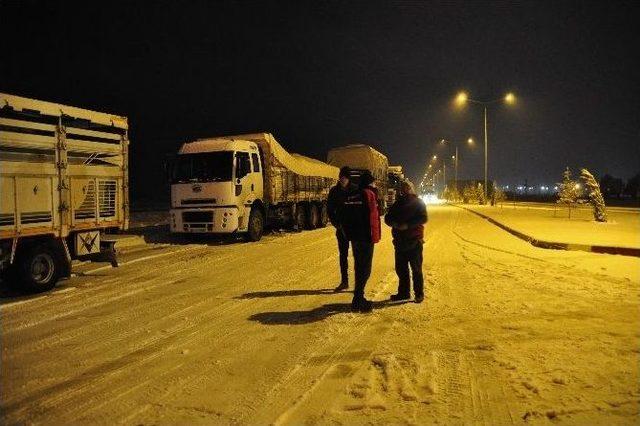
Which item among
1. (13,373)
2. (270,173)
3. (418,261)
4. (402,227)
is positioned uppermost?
(270,173)

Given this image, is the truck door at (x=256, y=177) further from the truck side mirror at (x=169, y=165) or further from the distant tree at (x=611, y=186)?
the distant tree at (x=611, y=186)

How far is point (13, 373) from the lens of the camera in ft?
14.6

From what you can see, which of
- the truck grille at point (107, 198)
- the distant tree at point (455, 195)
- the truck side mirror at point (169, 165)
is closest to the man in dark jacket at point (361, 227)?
the truck grille at point (107, 198)

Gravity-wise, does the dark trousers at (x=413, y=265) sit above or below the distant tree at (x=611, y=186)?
below

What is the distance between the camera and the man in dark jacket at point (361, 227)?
20.3ft

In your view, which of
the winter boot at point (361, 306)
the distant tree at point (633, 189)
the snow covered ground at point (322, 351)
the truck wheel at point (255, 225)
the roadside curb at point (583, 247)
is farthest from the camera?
the distant tree at point (633, 189)

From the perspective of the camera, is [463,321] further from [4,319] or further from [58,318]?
[4,319]

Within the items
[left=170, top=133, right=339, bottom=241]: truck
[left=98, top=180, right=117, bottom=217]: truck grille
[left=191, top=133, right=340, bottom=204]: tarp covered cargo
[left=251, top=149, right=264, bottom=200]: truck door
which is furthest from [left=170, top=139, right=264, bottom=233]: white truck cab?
[left=98, top=180, right=117, bottom=217]: truck grille

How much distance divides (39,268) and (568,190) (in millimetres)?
25515

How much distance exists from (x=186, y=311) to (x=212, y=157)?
881 centimetres

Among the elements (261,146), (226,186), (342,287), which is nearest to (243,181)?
(226,186)

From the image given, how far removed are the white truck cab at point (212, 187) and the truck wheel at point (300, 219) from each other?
169 inches

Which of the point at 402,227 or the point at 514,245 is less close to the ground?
the point at 402,227

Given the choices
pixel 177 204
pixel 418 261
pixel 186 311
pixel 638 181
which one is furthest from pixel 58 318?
pixel 638 181
